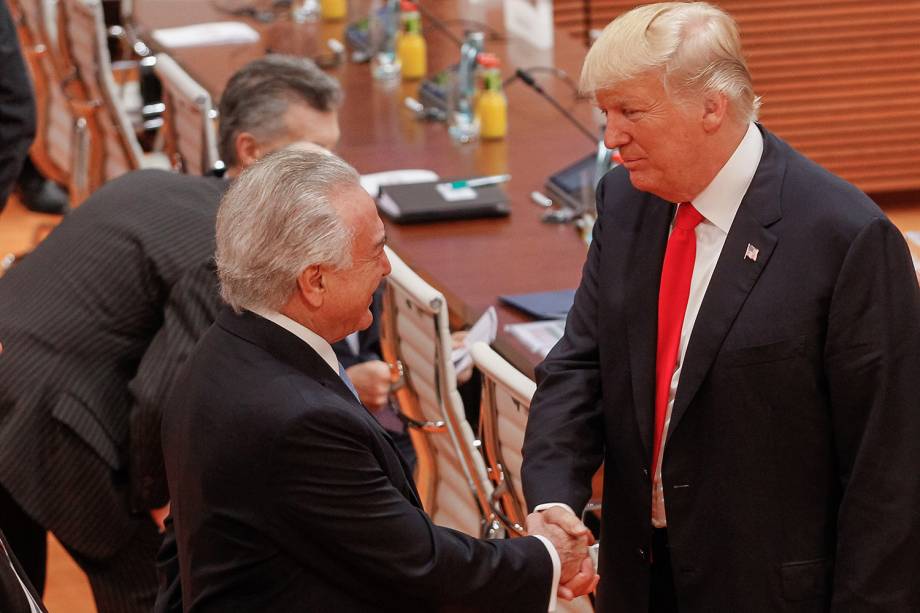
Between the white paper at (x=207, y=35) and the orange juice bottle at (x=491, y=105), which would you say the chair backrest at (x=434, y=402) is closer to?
the orange juice bottle at (x=491, y=105)

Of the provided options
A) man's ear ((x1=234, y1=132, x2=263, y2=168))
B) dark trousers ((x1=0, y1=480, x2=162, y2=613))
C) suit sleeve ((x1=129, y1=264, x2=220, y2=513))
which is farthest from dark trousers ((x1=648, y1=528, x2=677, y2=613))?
man's ear ((x1=234, y1=132, x2=263, y2=168))

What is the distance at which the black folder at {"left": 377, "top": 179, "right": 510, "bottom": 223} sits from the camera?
14.4ft

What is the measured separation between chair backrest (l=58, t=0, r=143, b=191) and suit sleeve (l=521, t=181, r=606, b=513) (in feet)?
11.4

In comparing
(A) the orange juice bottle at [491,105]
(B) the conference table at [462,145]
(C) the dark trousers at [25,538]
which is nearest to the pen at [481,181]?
(B) the conference table at [462,145]

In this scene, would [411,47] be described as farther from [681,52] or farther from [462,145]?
[681,52]

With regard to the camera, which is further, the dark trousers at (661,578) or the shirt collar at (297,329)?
the dark trousers at (661,578)

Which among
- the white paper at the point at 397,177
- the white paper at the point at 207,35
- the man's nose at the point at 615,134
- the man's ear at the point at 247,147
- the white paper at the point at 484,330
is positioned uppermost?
the man's nose at the point at 615,134

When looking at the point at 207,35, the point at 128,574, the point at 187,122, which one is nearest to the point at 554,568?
the point at 128,574

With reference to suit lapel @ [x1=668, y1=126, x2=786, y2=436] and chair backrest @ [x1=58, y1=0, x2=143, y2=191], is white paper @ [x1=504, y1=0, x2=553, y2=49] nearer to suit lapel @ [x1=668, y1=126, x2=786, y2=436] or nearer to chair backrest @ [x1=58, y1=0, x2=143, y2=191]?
chair backrest @ [x1=58, y1=0, x2=143, y2=191]

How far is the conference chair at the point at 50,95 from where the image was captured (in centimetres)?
633

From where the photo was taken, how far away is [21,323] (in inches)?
127

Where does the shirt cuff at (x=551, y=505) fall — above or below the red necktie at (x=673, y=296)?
below

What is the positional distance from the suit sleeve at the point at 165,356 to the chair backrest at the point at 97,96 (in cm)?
258

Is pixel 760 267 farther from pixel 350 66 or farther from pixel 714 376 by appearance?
pixel 350 66
